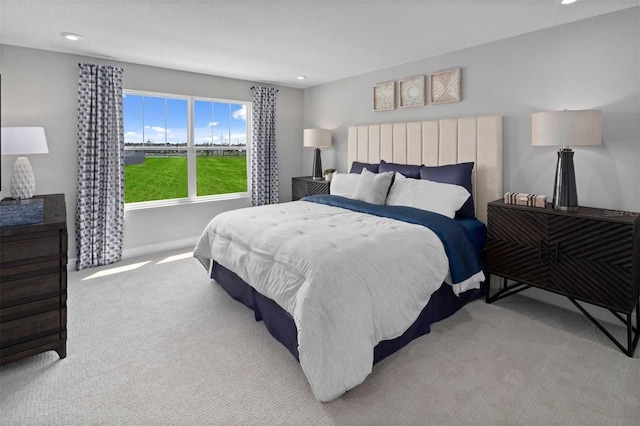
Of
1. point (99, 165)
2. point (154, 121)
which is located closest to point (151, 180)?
point (154, 121)

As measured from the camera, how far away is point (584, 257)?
2566mm

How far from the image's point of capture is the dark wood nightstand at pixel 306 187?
16.3 feet

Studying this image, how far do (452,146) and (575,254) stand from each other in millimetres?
1618

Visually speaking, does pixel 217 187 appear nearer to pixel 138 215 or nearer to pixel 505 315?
pixel 138 215

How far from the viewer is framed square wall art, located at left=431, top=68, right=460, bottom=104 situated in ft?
12.5

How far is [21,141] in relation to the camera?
9.98ft

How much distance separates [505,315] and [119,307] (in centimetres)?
336

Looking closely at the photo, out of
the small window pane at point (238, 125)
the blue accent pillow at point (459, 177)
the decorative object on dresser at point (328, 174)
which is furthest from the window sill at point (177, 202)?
the blue accent pillow at point (459, 177)

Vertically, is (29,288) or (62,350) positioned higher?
(29,288)

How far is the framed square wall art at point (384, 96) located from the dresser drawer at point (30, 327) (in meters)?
3.95

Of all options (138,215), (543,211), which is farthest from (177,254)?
(543,211)

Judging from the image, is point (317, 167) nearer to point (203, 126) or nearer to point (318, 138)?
point (318, 138)

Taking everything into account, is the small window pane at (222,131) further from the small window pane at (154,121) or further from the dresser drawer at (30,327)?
the dresser drawer at (30,327)

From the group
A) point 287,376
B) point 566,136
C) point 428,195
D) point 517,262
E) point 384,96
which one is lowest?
point 287,376
